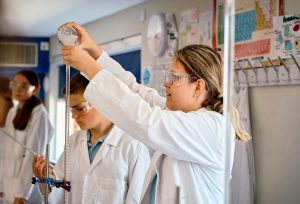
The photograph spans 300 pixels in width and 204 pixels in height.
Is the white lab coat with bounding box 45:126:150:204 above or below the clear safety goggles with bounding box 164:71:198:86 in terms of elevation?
below

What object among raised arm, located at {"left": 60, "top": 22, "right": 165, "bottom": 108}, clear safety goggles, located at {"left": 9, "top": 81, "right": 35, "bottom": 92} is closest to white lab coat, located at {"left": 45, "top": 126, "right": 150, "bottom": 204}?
Answer: raised arm, located at {"left": 60, "top": 22, "right": 165, "bottom": 108}

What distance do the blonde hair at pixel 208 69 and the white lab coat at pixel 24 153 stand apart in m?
0.56

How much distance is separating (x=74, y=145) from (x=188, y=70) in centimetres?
44

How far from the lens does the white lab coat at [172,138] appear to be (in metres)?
0.89

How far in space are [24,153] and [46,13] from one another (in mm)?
443

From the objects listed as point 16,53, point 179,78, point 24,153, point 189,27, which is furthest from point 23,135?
point 189,27

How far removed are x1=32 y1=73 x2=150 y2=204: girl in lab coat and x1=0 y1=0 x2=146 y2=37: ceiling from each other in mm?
222

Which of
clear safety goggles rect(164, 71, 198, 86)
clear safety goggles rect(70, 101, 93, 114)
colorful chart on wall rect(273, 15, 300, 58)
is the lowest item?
clear safety goggles rect(70, 101, 93, 114)

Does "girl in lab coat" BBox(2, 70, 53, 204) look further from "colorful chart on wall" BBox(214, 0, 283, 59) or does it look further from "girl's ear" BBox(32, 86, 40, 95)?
"colorful chart on wall" BBox(214, 0, 283, 59)

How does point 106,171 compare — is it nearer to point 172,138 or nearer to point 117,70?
point 117,70

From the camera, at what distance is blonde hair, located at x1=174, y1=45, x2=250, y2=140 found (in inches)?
40.6

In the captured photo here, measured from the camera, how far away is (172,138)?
91cm

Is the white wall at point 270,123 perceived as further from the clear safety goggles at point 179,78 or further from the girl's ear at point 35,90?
the clear safety goggles at point 179,78

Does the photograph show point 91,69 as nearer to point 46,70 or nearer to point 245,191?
point 46,70
